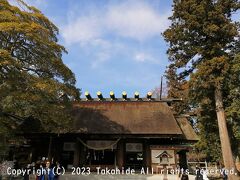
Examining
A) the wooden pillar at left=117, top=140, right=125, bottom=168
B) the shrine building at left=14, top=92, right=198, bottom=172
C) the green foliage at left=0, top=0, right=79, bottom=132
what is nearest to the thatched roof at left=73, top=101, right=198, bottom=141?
the shrine building at left=14, top=92, right=198, bottom=172

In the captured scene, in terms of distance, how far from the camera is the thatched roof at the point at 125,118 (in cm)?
1720

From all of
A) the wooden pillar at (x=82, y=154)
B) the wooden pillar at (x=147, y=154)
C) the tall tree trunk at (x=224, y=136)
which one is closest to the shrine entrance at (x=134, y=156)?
the wooden pillar at (x=147, y=154)

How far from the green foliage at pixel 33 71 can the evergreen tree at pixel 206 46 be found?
23.1 feet

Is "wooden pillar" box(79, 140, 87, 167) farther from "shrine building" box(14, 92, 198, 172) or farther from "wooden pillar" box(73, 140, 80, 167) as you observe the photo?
"wooden pillar" box(73, 140, 80, 167)

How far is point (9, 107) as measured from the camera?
11.1 m

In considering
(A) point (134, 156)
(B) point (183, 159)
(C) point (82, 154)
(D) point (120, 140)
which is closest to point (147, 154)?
(A) point (134, 156)

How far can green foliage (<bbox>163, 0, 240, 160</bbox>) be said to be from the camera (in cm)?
1470

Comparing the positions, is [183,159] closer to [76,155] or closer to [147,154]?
[147,154]

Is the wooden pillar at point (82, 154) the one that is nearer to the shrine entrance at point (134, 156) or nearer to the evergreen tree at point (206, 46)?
the shrine entrance at point (134, 156)

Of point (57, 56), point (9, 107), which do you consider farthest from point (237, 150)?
point (9, 107)

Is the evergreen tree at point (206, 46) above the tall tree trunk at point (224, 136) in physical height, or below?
above

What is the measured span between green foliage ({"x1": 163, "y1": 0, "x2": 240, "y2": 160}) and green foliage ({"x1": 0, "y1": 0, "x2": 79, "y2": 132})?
274 inches

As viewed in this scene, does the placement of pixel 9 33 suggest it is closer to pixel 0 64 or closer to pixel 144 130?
pixel 0 64

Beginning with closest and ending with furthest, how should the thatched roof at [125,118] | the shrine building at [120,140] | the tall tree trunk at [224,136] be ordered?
the tall tree trunk at [224,136] → the shrine building at [120,140] → the thatched roof at [125,118]
